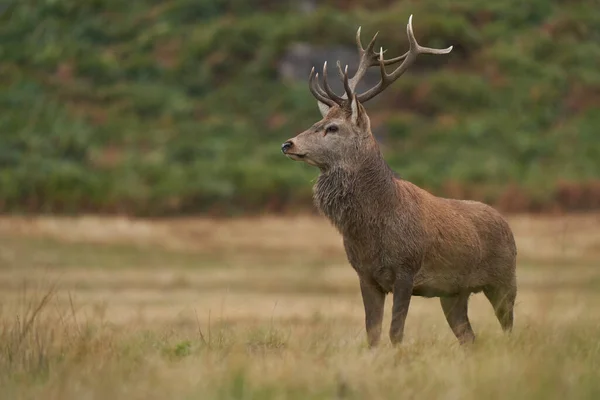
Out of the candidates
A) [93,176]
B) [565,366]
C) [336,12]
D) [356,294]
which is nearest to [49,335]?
[565,366]

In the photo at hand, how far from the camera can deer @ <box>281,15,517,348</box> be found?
35.2ft

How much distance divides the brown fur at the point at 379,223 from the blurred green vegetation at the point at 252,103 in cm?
2308

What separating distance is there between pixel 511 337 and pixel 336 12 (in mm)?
34342

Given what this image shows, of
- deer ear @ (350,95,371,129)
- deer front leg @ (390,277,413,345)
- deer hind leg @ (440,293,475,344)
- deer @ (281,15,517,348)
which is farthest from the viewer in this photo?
deer hind leg @ (440,293,475,344)

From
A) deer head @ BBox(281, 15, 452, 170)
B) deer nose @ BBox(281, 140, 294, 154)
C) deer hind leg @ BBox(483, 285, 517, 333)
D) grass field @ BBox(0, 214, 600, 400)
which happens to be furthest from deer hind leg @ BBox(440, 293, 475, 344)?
deer nose @ BBox(281, 140, 294, 154)

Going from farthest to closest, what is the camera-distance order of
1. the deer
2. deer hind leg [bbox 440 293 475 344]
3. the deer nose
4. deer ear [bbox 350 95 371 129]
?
deer hind leg [bbox 440 293 475 344]
deer ear [bbox 350 95 371 129]
the deer nose
the deer

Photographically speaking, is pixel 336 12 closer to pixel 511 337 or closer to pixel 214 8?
pixel 214 8

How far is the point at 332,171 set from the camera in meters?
11.0

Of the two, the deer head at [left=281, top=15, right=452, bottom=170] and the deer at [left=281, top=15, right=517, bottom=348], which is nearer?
the deer at [left=281, top=15, right=517, bottom=348]

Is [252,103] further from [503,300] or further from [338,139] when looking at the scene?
[338,139]

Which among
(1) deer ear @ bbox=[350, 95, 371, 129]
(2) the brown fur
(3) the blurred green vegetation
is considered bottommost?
(2) the brown fur

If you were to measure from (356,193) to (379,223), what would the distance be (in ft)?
1.11

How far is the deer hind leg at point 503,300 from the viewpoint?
11914 mm

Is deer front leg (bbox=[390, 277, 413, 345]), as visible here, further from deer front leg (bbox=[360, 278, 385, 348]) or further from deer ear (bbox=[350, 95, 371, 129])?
deer ear (bbox=[350, 95, 371, 129])
